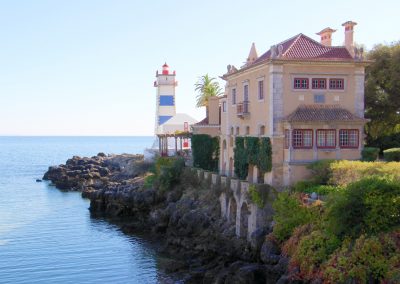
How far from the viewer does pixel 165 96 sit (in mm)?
73438

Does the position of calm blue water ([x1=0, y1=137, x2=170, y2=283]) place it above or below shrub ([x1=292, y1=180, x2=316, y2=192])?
below

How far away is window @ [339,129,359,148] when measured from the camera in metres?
33.3

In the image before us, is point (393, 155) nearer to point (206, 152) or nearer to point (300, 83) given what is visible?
point (300, 83)

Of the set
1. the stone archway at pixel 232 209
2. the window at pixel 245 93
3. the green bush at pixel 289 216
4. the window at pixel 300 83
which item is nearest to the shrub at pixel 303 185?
the green bush at pixel 289 216

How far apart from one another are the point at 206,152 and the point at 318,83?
53.2 feet

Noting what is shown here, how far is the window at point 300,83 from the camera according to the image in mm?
33656

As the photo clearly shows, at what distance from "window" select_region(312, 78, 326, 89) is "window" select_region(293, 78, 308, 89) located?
557 mm

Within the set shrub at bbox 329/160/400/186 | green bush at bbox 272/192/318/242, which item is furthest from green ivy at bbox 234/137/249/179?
green bush at bbox 272/192/318/242

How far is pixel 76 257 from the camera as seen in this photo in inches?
1373

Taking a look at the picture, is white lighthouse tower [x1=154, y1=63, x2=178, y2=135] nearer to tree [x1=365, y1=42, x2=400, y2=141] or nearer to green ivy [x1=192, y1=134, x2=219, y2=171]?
green ivy [x1=192, y1=134, x2=219, y2=171]

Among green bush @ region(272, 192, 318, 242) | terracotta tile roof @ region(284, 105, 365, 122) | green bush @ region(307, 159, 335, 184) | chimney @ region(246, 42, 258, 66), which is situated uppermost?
chimney @ region(246, 42, 258, 66)

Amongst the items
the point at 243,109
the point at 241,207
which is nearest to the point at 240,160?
the point at 243,109

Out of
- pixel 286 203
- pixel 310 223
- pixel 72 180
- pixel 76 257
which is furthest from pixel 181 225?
pixel 72 180

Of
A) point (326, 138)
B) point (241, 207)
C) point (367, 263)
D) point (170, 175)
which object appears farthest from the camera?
point (170, 175)
